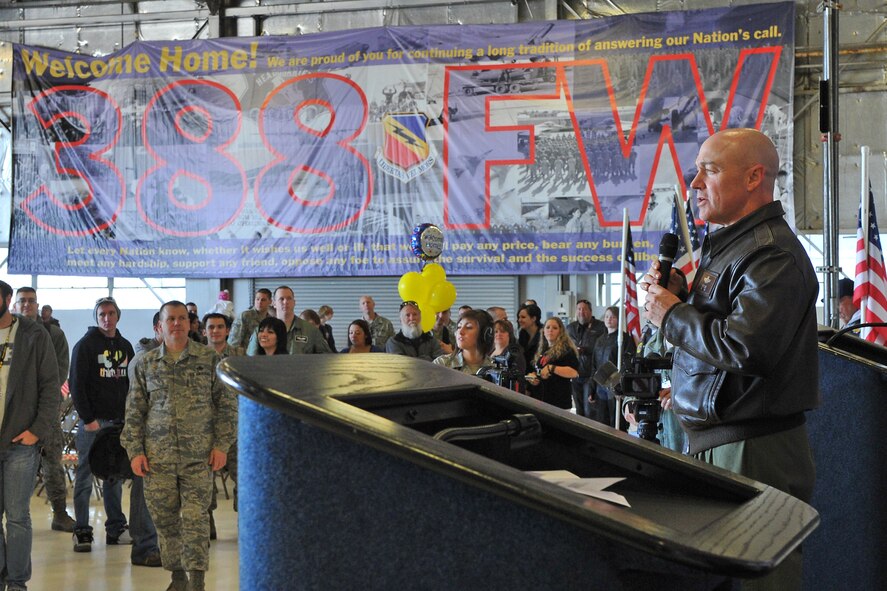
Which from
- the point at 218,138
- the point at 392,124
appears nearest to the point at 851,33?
the point at 392,124

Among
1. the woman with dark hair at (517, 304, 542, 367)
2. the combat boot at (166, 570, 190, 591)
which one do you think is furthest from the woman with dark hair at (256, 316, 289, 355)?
the woman with dark hair at (517, 304, 542, 367)

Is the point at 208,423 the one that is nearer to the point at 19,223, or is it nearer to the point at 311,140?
the point at 311,140

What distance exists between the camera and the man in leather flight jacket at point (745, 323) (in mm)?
2311

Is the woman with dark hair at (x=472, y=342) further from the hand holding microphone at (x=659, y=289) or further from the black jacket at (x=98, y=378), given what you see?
the hand holding microphone at (x=659, y=289)

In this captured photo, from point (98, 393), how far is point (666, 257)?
526 cm

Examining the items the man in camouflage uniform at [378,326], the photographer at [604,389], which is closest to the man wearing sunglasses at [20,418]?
the man in camouflage uniform at [378,326]

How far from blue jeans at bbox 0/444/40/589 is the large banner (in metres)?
→ 7.14

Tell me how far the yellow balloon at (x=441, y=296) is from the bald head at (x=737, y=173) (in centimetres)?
698

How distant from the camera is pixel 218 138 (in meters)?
12.7

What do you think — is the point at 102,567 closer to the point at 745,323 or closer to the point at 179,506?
the point at 179,506

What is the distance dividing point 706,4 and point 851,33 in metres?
1.75

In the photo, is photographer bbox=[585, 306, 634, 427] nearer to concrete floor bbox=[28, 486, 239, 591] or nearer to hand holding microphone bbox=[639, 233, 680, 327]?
concrete floor bbox=[28, 486, 239, 591]

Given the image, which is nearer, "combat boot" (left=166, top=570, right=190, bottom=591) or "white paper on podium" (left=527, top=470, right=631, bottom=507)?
"white paper on podium" (left=527, top=470, right=631, bottom=507)

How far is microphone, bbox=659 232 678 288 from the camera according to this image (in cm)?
258
